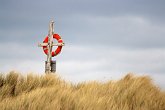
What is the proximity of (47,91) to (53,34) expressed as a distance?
32.5 feet

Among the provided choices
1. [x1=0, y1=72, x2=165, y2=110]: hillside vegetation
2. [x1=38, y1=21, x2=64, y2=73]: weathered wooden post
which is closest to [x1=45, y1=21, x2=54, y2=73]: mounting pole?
[x1=38, y1=21, x2=64, y2=73]: weathered wooden post

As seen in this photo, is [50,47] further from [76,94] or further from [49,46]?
[76,94]

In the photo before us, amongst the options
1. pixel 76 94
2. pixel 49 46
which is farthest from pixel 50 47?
pixel 76 94

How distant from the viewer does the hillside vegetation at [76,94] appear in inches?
324

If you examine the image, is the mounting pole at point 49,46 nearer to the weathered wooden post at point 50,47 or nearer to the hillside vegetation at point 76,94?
the weathered wooden post at point 50,47

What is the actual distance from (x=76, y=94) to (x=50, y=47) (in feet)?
30.4

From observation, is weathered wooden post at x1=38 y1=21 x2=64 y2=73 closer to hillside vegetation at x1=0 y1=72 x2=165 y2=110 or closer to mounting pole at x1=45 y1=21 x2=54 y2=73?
mounting pole at x1=45 y1=21 x2=54 y2=73

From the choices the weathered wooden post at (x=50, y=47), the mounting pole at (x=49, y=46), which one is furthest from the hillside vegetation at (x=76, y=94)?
the mounting pole at (x=49, y=46)

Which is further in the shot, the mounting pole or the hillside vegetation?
the mounting pole

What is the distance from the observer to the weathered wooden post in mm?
17877

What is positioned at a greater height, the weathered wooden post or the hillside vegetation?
the weathered wooden post

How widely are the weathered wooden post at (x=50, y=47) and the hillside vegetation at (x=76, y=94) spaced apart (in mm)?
6299

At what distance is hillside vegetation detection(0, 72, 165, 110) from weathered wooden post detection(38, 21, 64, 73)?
630 centimetres

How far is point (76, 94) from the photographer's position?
370 inches
